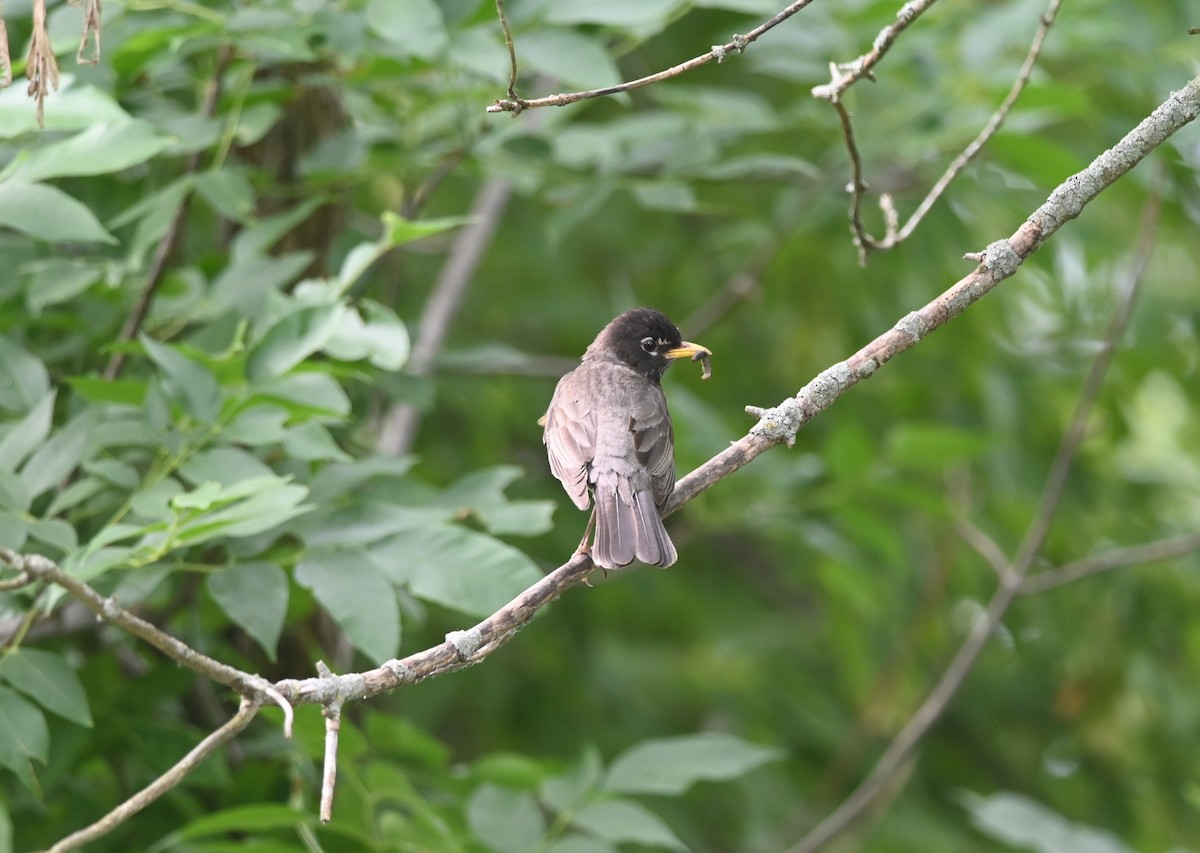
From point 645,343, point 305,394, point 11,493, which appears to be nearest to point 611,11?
point 645,343

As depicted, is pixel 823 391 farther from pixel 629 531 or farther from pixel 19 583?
pixel 19 583

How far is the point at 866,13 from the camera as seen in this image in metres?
5.16

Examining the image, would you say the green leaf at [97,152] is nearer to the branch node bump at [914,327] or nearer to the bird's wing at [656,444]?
the bird's wing at [656,444]

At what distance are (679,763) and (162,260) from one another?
2241mm

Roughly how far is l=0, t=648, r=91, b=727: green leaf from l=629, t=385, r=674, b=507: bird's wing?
1.55m

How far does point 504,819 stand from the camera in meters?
4.12

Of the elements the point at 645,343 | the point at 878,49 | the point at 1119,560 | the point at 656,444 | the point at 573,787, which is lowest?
the point at 1119,560

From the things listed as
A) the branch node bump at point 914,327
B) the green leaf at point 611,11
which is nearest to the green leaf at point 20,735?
the branch node bump at point 914,327

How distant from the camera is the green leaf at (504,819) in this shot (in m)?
4.04

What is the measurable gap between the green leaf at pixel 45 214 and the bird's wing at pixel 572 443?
1471 mm

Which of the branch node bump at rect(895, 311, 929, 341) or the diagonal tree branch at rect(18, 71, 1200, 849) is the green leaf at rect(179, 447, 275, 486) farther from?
the branch node bump at rect(895, 311, 929, 341)

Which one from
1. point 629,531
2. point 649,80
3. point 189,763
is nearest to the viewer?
point 189,763

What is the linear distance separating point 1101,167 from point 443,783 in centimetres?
293

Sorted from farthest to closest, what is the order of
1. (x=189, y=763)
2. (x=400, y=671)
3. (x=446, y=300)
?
(x=446, y=300) < (x=400, y=671) < (x=189, y=763)
